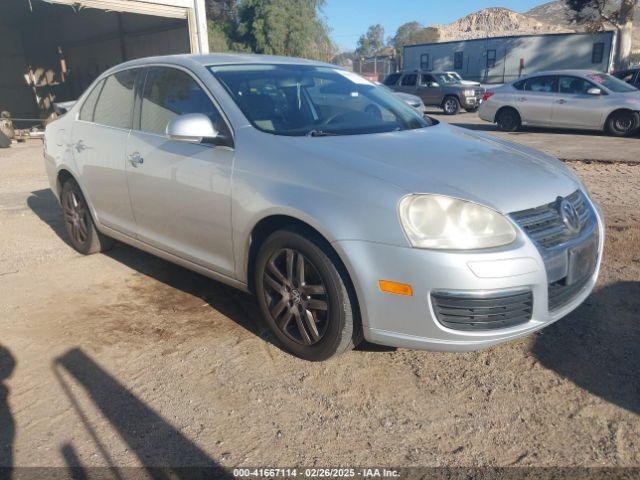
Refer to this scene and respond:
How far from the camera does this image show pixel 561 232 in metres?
2.82

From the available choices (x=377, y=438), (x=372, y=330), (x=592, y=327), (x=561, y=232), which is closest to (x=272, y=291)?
(x=372, y=330)

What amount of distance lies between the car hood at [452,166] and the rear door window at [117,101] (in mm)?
1722

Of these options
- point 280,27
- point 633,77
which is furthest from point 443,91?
point 280,27

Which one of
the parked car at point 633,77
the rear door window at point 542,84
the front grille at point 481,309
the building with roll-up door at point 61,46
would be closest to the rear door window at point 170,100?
the front grille at point 481,309

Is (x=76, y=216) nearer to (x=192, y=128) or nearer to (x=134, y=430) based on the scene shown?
(x=192, y=128)

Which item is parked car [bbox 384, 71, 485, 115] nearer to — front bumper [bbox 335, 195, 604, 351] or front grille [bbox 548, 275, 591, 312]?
front grille [bbox 548, 275, 591, 312]

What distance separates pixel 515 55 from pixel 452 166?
33585 mm

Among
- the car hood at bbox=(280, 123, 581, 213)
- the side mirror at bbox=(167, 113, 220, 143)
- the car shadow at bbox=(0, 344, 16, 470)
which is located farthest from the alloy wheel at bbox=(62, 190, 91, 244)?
the car hood at bbox=(280, 123, 581, 213)

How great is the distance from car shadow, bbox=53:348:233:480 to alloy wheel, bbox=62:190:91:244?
204 centimetres

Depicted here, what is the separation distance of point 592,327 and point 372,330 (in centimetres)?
159

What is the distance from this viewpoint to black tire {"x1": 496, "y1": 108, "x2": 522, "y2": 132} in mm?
13812

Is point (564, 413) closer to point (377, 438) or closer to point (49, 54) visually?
point (377, 438)

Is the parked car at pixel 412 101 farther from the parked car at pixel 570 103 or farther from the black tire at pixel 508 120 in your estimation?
the black tire at pixel 508 120

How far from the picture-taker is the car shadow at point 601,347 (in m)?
2.86
